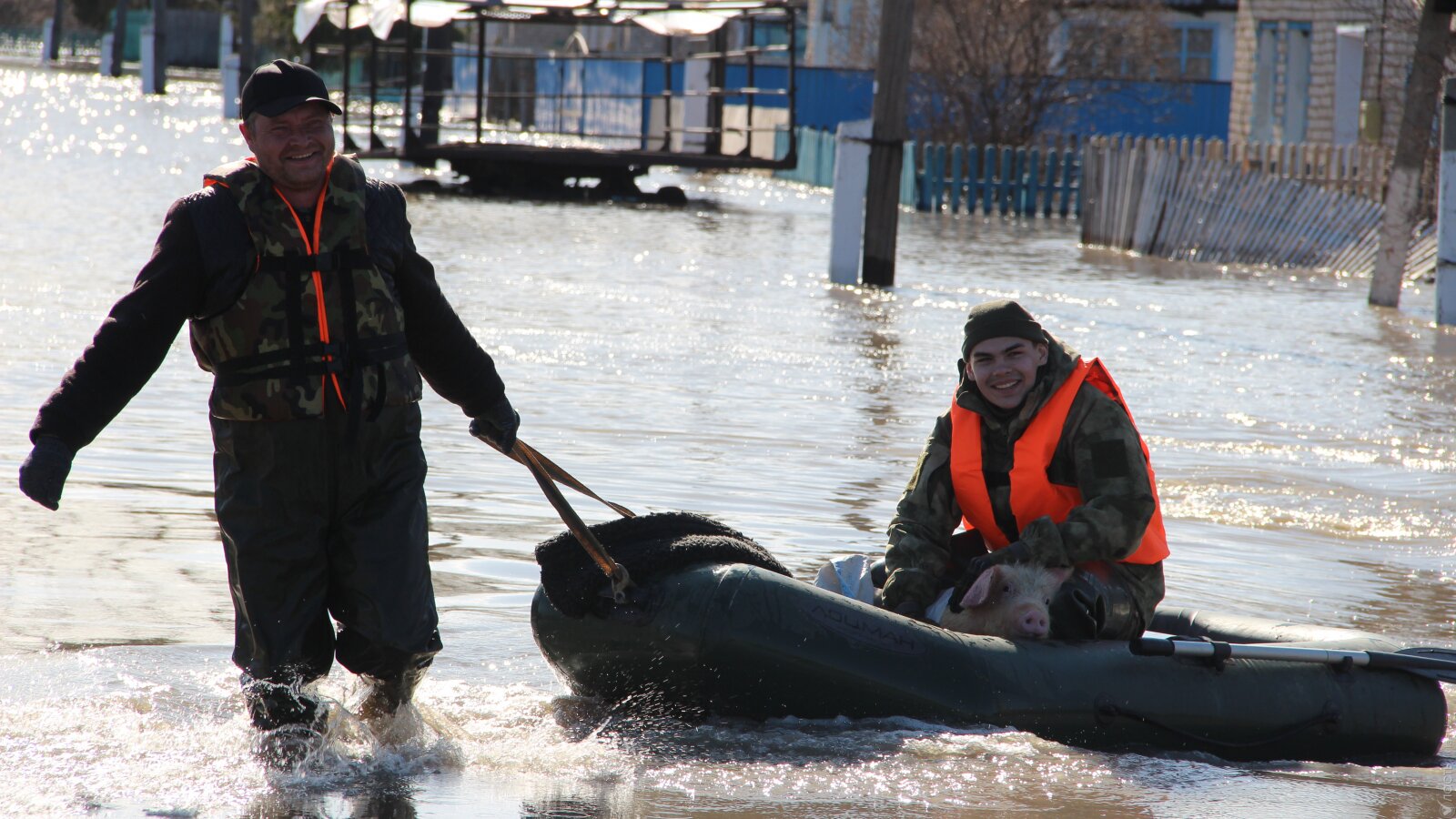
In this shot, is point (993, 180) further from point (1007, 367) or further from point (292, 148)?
point (292, 148)

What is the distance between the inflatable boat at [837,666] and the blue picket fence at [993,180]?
21.2 metres

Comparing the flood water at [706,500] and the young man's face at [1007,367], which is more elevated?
the young man's face at [1007,367]

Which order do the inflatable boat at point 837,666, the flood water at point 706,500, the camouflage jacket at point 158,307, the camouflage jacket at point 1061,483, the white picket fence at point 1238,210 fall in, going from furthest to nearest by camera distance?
the white picket fence at point 1238,210, the camouflage jacket at point 1061,483, the inflatable boat at point 837,666, the flood water at point 706,500, the camouflage jacket at point 158,307

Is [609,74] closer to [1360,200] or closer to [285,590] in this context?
[1360,200]

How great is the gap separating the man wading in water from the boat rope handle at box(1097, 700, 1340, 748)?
69.1 inches

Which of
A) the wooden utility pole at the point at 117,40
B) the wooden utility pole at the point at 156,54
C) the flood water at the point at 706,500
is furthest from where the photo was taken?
the wooden utility pole at the point at 117,40

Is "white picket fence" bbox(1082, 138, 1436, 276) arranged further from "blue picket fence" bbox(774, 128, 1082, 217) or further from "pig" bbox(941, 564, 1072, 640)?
"pig" bbox(941, 564, 1072, 640)

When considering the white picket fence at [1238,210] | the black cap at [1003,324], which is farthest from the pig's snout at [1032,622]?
the white picket fence at [1238,210]

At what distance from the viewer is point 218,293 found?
4035mm

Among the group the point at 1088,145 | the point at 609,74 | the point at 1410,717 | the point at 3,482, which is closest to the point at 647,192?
the point at 1088,145

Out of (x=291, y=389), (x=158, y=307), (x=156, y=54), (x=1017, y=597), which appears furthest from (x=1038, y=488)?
(x=156, y=54)

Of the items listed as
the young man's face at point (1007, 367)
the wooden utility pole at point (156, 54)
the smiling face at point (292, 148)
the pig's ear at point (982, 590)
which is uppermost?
the wooden utility pole at point (156, 54)

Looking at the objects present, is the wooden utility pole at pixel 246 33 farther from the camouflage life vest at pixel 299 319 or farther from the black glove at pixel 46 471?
the black glove at pixel 46 471

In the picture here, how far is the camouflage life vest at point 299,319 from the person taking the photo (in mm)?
4070
